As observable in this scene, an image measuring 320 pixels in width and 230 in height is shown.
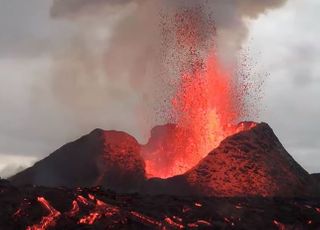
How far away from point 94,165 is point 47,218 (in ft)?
112

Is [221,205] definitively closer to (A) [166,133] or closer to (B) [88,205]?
(B) [88,205]

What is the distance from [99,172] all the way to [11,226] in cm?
3371

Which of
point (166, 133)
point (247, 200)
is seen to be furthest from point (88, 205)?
point (166, 133)

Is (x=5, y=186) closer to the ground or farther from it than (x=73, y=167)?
closer to the ground

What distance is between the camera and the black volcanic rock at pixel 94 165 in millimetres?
92312

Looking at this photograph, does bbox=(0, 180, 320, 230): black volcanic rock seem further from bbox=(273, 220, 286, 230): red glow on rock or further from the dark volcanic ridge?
the dark volcanic ridge

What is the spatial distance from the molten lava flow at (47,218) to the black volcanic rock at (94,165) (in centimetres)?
2717

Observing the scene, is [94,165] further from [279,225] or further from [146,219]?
[279,225]

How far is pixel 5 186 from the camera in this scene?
6756 centimetres

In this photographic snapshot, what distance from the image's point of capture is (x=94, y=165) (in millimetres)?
95250

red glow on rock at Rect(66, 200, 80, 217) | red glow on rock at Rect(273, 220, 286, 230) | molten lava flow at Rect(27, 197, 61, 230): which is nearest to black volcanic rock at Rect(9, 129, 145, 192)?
red glow on rock at Rect(273, 220, 286, 230)

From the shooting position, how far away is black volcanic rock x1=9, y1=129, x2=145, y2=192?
9231cm

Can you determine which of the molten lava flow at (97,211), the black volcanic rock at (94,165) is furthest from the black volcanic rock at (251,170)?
the molten lava flow at (97,211)

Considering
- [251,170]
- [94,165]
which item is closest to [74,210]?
[251,170]
